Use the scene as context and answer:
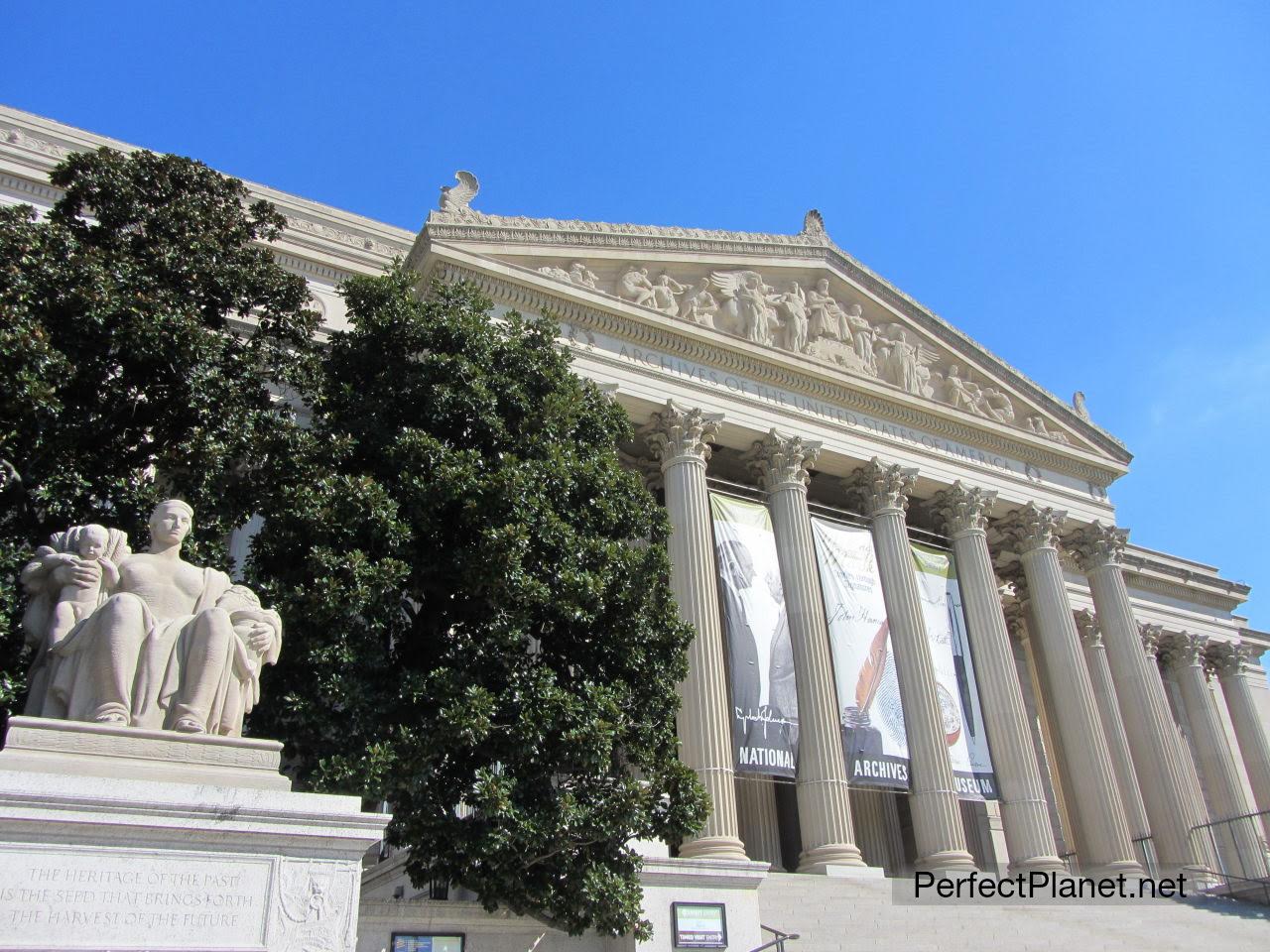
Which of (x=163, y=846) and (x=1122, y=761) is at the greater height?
(x=1122, y=761)

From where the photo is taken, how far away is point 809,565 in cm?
2058

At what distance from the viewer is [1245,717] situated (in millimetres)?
35344

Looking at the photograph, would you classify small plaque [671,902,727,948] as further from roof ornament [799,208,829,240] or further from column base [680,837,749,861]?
roof ornament [799,208,829,240]

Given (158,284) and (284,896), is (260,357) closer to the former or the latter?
(158,284)

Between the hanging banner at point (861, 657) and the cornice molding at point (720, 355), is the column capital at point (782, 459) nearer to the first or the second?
the hanging banner at point (861, 657)

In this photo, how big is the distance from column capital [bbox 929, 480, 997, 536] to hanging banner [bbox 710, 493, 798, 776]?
578 centimetres

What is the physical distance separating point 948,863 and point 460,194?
52.0ft

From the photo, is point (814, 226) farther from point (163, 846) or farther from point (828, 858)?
point (163, 846)

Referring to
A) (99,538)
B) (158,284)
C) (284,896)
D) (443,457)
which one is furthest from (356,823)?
(158,284)

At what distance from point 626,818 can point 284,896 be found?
19.0 feet

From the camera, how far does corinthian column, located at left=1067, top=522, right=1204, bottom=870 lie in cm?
2328

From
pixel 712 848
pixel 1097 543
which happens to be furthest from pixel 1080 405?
pixel 712 848

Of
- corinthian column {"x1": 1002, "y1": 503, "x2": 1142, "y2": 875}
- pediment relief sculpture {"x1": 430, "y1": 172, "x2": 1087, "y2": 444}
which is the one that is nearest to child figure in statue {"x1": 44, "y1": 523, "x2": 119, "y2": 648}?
pediment relief sculpture {"x1": 430, "y1": 172, "x2": 1087, "y2": 444}

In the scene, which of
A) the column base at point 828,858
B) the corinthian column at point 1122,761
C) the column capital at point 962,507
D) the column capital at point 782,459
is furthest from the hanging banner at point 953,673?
the corinthian column at point 1122,761
